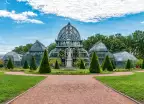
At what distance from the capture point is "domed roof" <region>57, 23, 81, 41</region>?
6007 centimetres

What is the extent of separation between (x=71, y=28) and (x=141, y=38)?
42910 mm

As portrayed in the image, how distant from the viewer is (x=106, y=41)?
309ft

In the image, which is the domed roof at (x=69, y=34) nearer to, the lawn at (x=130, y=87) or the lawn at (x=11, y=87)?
the lawn at (x=130, y=87)

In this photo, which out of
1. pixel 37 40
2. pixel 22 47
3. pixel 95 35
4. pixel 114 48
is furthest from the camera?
pixel 22 47

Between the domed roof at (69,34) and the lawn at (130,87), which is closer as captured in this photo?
the lawn at (130,87)

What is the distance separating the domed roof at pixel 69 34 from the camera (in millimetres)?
60066

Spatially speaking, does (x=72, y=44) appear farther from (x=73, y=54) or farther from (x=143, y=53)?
(x=143, y=53)

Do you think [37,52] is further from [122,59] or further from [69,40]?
[122,59]

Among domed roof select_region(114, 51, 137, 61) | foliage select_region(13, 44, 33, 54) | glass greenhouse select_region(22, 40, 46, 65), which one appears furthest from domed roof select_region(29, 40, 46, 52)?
foliage select_region(13, 44, 33, 54)

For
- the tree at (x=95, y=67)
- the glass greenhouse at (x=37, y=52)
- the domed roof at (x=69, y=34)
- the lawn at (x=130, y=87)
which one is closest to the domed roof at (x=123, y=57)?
the domed roof at (x=69, y=34)

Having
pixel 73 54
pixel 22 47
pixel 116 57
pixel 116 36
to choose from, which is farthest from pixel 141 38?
pixel 22 47

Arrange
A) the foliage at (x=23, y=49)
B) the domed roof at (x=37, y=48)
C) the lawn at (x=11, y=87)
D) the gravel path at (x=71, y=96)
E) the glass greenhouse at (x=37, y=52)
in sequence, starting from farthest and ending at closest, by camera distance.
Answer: the foliage at (x=23, y=49) < the domed roof at (x=37, y=48) < the glass greenhouse at (x=37, y=52) < the lawn at (x=11, y=87) < the gravel path at (x=71, y=96)

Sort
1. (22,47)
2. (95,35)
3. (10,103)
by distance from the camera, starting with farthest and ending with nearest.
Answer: (22,47) → (95,35) → (10,103)

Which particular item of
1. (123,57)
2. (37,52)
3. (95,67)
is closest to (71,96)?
(95,67)
